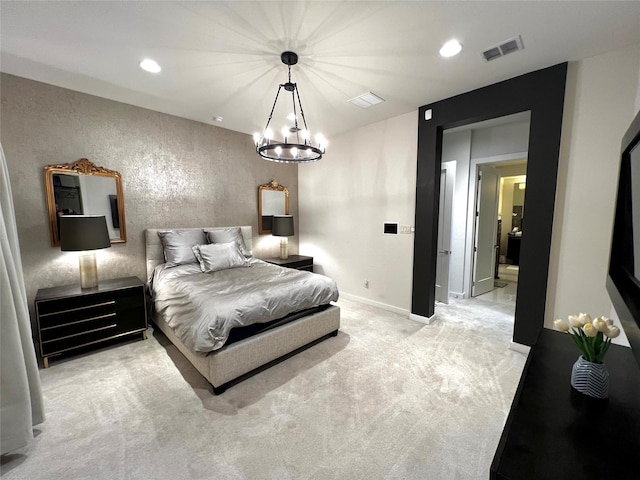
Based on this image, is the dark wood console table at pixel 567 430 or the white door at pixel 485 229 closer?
the dark wood console table at pixel 567 430

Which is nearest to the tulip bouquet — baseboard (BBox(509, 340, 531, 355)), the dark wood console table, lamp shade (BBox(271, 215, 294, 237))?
the dark wood console table

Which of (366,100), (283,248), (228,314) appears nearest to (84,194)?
(228,314)

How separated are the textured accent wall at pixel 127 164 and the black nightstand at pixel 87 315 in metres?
0.42

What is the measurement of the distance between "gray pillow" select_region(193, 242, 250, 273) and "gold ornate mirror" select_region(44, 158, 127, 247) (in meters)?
0.98

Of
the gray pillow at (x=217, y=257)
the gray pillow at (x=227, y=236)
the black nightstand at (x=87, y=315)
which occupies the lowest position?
the black nightstand at (x=87, y=315)

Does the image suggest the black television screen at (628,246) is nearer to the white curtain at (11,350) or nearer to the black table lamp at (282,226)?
the white curtain at (11,350)

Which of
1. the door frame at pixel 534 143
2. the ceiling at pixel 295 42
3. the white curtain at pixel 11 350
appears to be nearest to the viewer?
the white curtain at pixel 11 350

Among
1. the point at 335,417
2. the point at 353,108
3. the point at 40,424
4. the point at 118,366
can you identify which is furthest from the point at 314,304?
the point at 353,108

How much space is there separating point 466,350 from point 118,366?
3.52 m

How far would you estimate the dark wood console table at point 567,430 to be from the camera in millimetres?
772

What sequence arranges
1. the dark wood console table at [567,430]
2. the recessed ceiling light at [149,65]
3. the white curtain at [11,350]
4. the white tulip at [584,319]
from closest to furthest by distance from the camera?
the dark wood console table at [567,430], the white tulip at [584,319], the white curtain at [11,350], the recessed ceiling light at [149,65]

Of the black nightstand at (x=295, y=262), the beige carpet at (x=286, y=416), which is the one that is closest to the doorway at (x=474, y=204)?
the beige carpet at (x=286, y=416)

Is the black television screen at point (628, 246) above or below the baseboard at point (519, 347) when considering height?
above

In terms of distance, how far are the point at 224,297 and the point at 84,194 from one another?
2217mm
